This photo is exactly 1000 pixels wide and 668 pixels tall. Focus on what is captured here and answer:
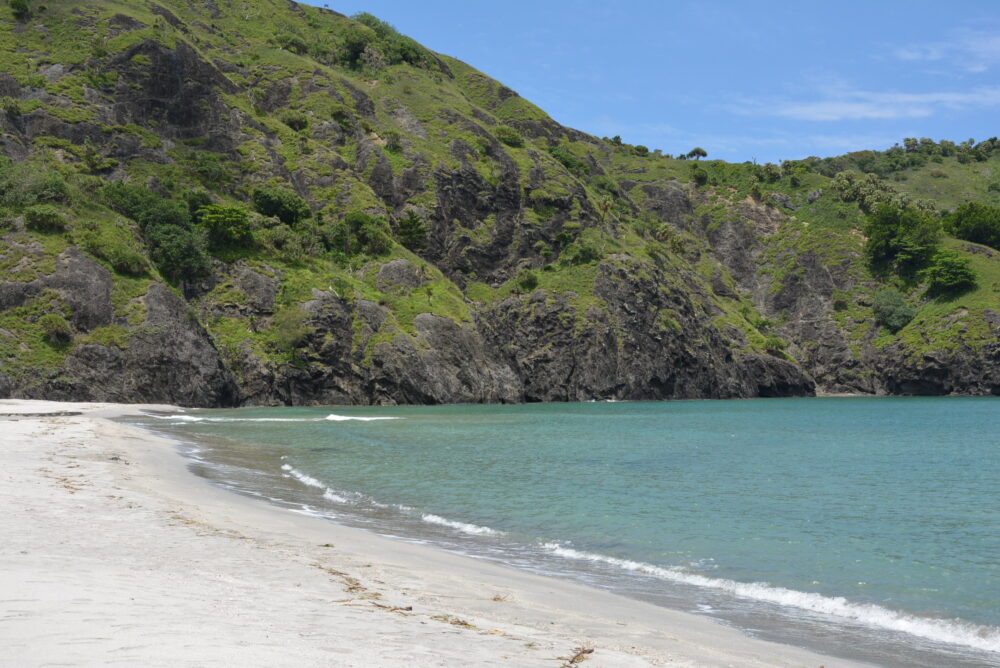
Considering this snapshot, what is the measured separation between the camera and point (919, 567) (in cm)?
1280

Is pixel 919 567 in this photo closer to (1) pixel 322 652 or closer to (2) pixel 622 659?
(2) pixel 622 659

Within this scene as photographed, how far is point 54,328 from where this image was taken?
5738 centimetres

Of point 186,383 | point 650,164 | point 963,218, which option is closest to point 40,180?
point 186,383

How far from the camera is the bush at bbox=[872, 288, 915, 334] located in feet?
403

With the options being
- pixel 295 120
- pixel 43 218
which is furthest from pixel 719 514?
pixel 295 120

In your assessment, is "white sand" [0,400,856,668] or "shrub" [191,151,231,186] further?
"shrub" [191,151,231,186]

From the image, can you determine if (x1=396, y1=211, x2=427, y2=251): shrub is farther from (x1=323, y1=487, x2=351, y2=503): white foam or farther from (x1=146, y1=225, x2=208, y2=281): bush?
(x1=323, y1=487, x2=351, y2=503): white foam

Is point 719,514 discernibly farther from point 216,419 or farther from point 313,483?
point 216,419

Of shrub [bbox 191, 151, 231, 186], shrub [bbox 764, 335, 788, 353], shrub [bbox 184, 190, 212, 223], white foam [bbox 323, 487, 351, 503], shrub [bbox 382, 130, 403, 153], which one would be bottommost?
white foam [bbox 323, 487, 351, 503]

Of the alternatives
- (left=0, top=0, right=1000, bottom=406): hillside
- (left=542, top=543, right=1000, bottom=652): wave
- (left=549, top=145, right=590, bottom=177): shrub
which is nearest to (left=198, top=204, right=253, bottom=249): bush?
(left=0, top=0, right=1000, bottom=406): hillside

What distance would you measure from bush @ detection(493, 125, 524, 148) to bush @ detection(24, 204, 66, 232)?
82.5 meters

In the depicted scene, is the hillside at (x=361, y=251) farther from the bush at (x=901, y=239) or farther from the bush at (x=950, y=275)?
the bush at (x=901, y=239)

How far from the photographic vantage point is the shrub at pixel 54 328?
188 feet

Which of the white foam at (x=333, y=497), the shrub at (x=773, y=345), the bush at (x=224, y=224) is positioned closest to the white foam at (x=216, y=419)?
the white foam at (x=333, y=497)
